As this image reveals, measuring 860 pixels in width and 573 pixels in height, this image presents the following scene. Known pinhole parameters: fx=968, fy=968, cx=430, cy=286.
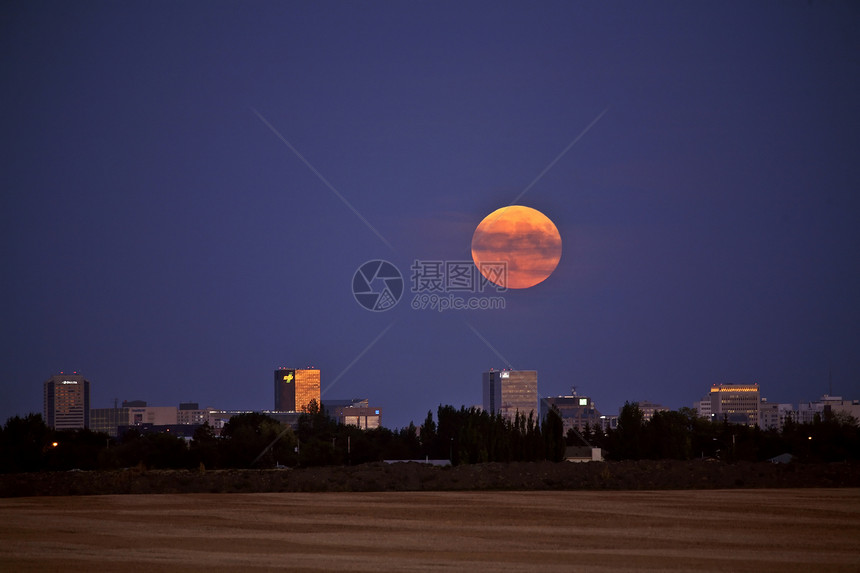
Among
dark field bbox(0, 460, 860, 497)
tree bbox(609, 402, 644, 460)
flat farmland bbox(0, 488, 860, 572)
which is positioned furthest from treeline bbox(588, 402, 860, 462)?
flat farmland bbox(0, 488, 860, 572)

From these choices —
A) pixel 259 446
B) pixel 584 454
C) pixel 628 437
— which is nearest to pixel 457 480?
pixel 628 437

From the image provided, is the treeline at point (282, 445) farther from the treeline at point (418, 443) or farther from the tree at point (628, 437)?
the tree at point (628, 437)

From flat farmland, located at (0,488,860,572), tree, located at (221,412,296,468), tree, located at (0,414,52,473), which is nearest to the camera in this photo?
flat farmland, located at (0,488,860,572)

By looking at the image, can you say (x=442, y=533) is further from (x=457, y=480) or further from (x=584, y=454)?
(x=584, y=454)

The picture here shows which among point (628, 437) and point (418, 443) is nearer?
point (628, 437)

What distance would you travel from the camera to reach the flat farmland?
53.5 ft

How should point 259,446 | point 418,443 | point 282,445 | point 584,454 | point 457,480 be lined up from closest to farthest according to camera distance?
point 457,480
point 584,454
point 259,446
point 282,445
point 418,443

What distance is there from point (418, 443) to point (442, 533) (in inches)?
3001

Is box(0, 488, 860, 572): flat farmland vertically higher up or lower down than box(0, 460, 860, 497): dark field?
higher up

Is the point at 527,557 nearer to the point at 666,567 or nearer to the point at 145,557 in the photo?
the point at 666,567

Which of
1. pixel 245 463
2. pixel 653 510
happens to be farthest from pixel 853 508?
pixel 245 463

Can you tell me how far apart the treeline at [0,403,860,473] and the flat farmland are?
84.4 feet

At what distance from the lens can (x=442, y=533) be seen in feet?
66.4

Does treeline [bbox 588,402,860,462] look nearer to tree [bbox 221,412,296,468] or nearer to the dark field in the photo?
the dark field
